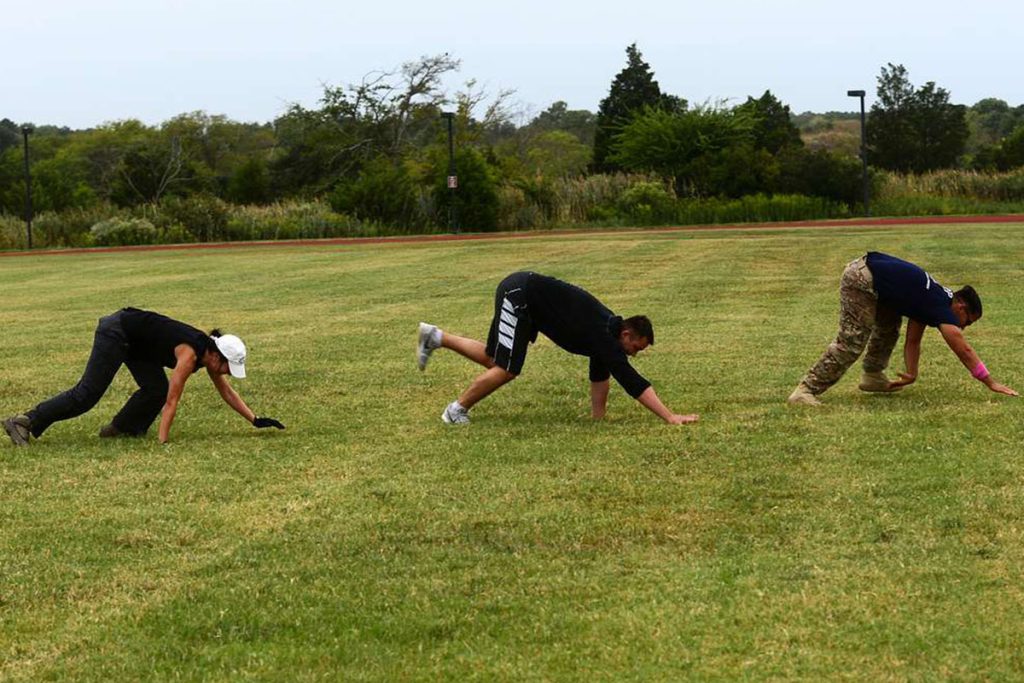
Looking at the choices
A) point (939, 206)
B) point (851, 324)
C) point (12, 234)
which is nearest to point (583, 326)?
point (851, 324)

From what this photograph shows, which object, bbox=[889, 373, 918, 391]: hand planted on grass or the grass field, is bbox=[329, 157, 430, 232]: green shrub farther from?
bbox=[889, 373, 918, 391]: hand planted on grass

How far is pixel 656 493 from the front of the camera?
7.66m

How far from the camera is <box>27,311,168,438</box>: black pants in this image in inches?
380

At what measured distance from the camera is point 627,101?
224 feet

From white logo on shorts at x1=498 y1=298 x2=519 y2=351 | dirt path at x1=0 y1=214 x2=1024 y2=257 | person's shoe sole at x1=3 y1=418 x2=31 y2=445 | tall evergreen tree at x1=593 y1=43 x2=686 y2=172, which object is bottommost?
dirt path at x1=0 y1=214 x2=1024 y2=257

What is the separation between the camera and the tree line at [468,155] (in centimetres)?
5128

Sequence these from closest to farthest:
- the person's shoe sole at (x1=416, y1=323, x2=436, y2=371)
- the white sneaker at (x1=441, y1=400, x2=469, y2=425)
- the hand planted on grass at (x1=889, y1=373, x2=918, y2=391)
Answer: the white sneaker at (x1=441, y1=400, x2=469, y2=425) → the person's shoe sole at (x1=416, y1=323, x2=436, y2=371) → the hand planted on grass at (x1=889, y1=373, x2=918, y2=391)

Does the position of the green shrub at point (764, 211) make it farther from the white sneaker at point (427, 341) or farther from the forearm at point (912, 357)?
the white sneaker at point (427, 341)

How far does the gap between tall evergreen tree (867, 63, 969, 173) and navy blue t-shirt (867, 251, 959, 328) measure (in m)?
61.2

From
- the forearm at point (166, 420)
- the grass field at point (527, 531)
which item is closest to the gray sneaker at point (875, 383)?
the grass field at point (527, 531)

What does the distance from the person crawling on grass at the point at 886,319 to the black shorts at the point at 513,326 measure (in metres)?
2.27

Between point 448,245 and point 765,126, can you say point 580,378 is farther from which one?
point 765,126

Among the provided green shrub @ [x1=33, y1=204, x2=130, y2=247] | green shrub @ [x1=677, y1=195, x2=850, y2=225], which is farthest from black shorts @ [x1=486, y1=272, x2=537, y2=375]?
green shrub @ [x1=33, y1=204, x2=130, y2=247]

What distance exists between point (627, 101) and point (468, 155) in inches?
742
